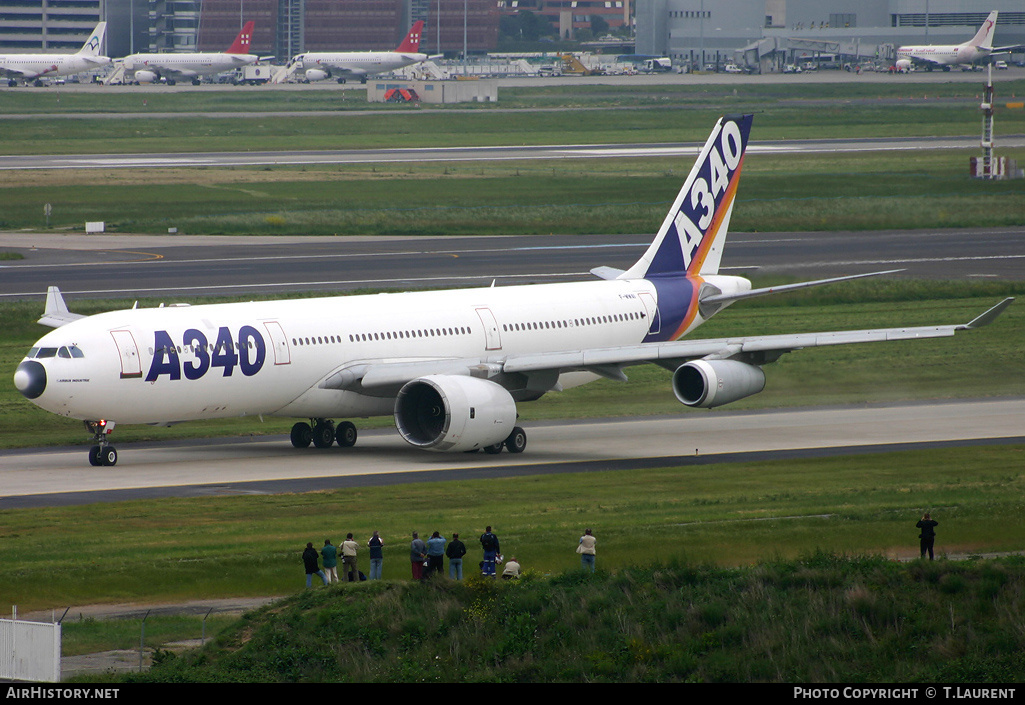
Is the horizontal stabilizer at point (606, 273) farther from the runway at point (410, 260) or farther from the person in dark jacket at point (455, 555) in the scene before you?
the person in dark jacket at point (455, 555)

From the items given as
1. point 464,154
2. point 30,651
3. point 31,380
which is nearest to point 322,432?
point 31,380

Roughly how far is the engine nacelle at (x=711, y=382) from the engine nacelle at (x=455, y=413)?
5535 millimetres

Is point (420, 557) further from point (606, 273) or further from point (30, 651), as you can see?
point (606, 273)

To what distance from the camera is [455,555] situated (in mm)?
32281

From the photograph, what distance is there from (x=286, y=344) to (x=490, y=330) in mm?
7987

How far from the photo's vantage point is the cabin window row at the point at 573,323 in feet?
174

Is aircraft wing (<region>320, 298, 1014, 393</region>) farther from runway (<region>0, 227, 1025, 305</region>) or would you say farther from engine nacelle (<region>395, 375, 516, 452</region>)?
runway (<region>0, 227, 1025, 305</region>)

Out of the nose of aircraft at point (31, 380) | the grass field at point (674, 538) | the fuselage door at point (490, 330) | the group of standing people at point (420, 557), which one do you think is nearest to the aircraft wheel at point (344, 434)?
the grass field at point (674, 538)

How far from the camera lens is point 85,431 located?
54031 mm

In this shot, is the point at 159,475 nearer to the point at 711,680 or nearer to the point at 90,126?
the point at 711,680

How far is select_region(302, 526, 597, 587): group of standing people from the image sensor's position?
105ft

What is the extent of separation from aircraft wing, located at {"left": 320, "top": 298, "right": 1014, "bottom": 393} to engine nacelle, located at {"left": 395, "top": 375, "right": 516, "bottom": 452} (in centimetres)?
82

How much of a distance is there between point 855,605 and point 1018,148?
394 feet

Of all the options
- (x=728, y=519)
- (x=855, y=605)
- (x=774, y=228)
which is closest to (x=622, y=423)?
(x=728, y=519)
